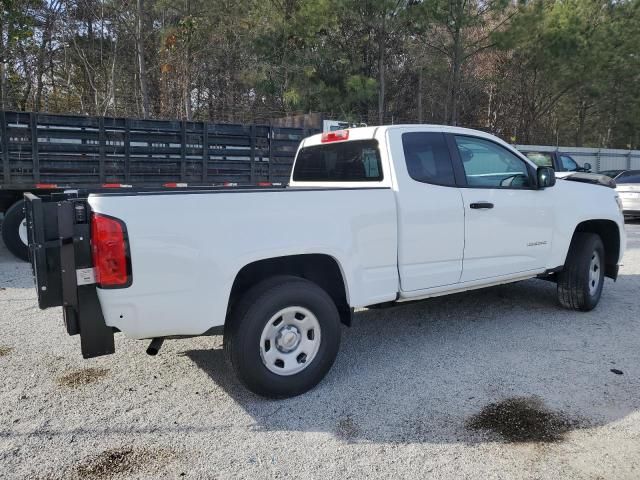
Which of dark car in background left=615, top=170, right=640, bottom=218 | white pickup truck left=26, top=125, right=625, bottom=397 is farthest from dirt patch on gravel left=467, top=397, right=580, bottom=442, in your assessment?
dark car in background left=615, top=170, right=640, bottom=218

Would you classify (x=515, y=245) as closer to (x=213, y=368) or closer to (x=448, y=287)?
(x=448, y=287)

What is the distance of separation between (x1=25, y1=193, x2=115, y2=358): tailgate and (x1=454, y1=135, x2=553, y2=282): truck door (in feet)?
9.53

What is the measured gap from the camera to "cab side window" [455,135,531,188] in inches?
184

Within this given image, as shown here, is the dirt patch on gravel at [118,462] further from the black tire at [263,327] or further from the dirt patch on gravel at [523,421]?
the dirt patch on gravel at [523,421]

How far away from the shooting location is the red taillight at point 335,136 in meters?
4.80

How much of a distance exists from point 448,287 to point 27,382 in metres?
3.30

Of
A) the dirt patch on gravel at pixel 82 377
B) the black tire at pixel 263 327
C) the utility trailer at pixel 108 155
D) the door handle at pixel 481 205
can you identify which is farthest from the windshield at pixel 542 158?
the dirt patch on gravel at pixel 82 377

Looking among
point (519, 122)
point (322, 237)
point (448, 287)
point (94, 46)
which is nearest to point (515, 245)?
point (448, 287)

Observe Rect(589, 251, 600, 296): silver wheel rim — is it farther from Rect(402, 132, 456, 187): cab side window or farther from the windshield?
the windshield

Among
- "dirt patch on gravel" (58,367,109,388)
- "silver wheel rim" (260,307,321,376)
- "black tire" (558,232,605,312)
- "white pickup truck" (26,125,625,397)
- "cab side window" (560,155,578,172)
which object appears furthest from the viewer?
"cab side window" (560,155,578,172)

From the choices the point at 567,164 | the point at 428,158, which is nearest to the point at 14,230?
the point at 428,158

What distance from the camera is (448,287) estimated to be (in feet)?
Result: 14.6

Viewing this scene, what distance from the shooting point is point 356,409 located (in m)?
3.55

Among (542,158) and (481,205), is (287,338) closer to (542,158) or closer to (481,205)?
(481,205)
